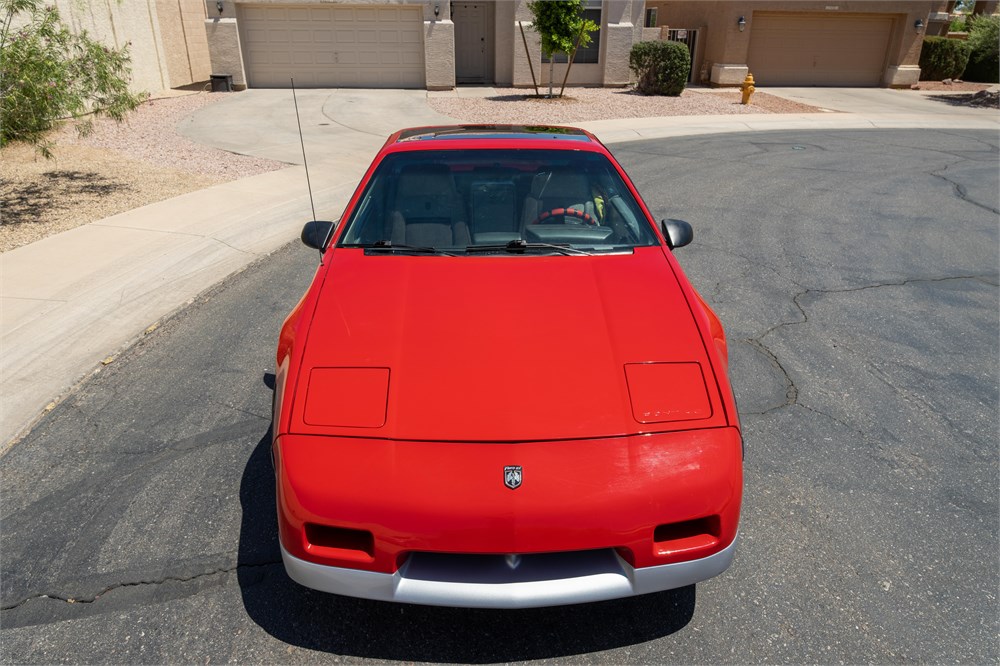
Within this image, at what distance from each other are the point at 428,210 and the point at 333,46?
20.1 metres

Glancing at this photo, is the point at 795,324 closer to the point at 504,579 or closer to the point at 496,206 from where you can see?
the point at 496,206

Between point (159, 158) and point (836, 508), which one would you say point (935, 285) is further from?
point (159, 158)

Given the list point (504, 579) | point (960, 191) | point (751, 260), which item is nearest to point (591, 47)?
Result: point (960, 191)

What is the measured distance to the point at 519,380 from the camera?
2836 millimetres

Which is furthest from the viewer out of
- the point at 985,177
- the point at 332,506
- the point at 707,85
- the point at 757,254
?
the point at 707,85

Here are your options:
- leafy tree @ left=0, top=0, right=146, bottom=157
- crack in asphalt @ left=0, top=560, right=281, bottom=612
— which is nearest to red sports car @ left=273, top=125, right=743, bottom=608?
crack in asphalt @ left=0, top=560, right=281, bottom=612

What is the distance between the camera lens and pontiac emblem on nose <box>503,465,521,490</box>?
249cm

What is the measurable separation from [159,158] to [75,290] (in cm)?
648

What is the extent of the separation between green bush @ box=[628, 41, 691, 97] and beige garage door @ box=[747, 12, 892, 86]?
239 inches

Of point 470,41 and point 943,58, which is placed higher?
point 470,41

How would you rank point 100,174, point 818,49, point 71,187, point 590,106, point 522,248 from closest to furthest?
point 522,248, point 71,187, point 100,174, point 590,106, point 818,49

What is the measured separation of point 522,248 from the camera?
146 inches

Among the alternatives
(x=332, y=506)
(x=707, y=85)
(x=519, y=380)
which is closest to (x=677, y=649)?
(x=519, y=380)

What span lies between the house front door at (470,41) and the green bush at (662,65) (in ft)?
17.1
